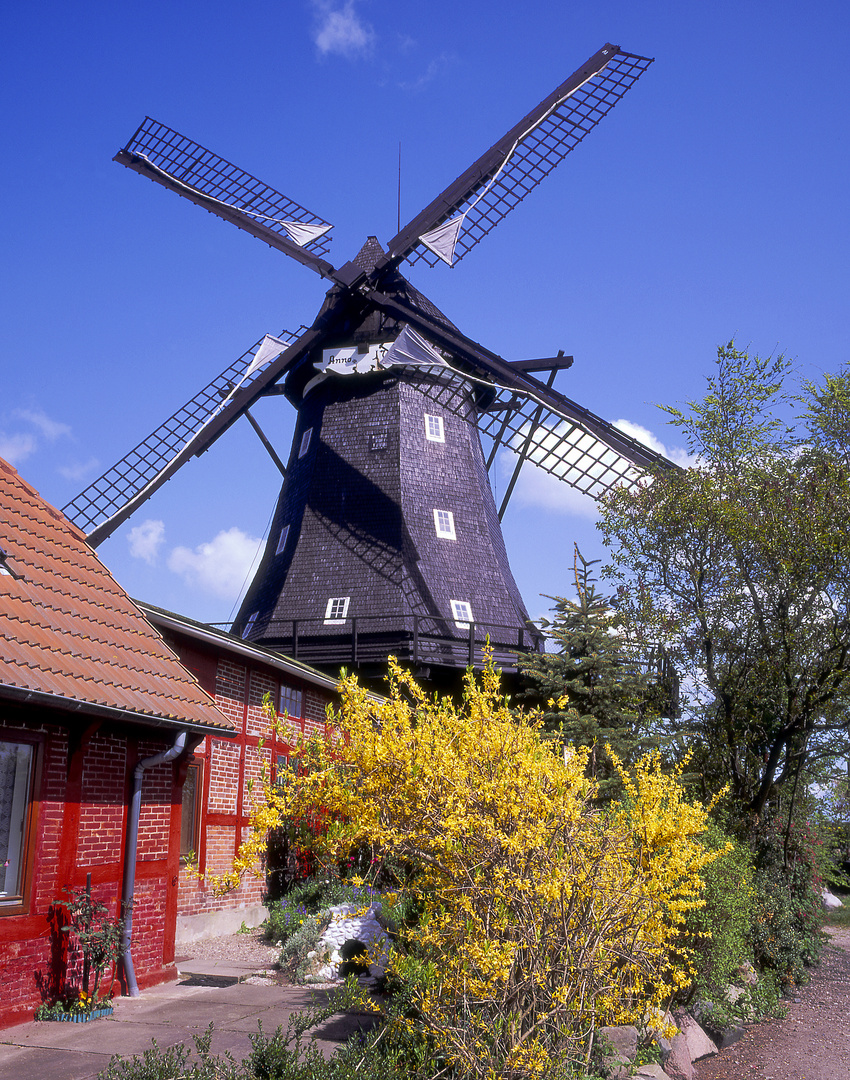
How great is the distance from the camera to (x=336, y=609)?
18312 millimetres

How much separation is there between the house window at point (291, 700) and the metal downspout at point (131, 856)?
5277 millimetres

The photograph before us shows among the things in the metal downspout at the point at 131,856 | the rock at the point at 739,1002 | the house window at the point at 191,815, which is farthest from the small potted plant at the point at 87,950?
the rock at the point at 739,1002

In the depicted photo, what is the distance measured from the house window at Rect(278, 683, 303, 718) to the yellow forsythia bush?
793 centimetres

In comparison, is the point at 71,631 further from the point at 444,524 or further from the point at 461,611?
the point at 444,524

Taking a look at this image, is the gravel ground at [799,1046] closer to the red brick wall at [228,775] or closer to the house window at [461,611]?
the red brick wall at [228,775]

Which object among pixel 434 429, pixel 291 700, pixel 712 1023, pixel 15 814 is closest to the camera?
pixel 15 814

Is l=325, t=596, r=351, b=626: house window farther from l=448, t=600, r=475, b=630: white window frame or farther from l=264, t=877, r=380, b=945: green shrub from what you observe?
l=264, t=877, r=380, b=945: green shrub

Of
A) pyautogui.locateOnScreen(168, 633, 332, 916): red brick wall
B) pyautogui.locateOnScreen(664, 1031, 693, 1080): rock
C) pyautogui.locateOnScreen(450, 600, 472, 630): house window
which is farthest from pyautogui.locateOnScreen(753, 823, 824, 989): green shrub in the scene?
pyautogui.locateOnScreen(450, 600, 472, 630): house window

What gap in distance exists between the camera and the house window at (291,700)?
13725mm

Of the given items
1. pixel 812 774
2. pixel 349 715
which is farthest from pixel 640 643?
pixel 349 715

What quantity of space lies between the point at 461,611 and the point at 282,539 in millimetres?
4716

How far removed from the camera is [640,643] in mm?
13477

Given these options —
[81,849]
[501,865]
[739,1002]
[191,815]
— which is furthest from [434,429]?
[501,865]

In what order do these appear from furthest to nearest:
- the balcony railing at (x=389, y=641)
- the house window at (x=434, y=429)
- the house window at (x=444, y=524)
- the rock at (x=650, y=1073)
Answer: the house window at (x=434, y=429), the house window at (x=444, y=524), the balcony railing at (x=389, y=641), the rock at (x=650, y=1073)
